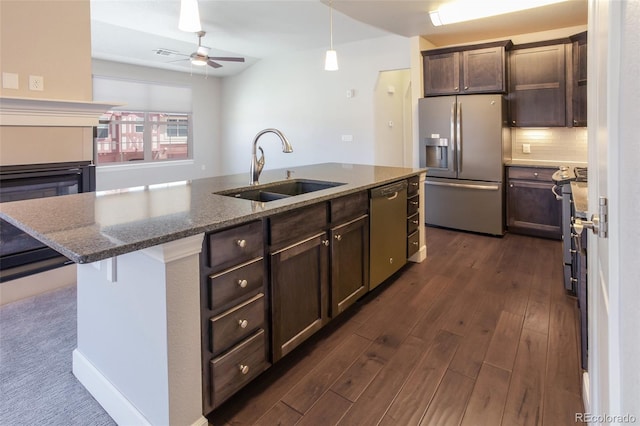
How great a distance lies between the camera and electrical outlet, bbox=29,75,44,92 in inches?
120

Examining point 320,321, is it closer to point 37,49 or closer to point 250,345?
point 250,345

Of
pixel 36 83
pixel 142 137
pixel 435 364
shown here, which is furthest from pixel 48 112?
pixel 142 137

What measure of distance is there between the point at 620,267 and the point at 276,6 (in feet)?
16.0

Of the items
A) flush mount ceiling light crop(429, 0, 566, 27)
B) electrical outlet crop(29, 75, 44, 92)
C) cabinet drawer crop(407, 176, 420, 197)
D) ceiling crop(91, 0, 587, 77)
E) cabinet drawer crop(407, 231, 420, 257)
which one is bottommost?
cabinet drawer crop(407, 231, 420, 257)

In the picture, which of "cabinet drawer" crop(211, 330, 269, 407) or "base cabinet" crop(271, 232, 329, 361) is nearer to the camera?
"cabinet drawer" crop(211, 330, 269, 407)

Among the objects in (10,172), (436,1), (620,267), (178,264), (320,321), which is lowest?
(320,321)

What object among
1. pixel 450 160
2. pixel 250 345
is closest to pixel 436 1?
pixel 450 160

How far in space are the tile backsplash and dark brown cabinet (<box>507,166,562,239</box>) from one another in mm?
605

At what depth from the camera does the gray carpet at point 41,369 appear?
5.61 ft

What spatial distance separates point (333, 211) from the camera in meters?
2.30

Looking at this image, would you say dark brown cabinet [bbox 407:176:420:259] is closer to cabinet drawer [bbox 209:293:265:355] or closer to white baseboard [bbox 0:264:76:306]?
cabinet drawer [bbox 209:293:265:355]

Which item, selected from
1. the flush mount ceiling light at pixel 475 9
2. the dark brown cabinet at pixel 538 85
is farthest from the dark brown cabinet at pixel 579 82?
the flush mount ceiling light at pixel 475 9

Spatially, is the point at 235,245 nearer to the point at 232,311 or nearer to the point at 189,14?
the point at 232,311

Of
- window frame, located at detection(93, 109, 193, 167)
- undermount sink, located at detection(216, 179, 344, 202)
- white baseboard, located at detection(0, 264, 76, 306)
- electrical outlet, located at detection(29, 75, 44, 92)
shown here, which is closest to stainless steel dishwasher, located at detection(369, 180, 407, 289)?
undermount sink, located at detection(216, 179, 344, 202)
